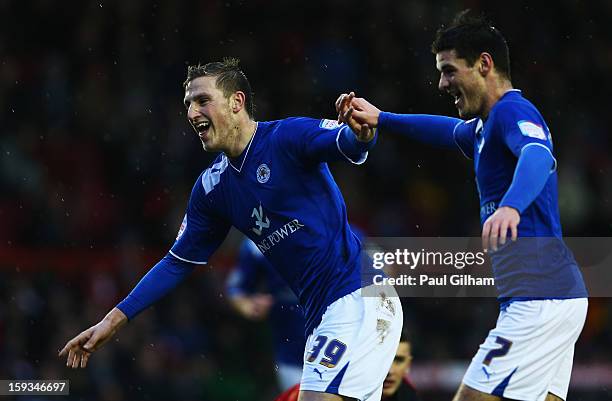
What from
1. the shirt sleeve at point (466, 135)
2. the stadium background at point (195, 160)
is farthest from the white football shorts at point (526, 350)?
the stadium background at point (195, 160)

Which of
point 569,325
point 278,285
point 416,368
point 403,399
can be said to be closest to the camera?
point 569,325

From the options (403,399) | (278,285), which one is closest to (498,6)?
(278,285)

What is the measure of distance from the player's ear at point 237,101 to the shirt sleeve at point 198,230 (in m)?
0.38

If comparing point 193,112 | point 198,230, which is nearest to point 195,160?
point 198,230

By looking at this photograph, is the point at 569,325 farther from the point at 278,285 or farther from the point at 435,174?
the point at 435,174

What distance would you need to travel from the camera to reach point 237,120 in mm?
5512

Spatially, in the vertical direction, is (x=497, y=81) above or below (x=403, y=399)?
above

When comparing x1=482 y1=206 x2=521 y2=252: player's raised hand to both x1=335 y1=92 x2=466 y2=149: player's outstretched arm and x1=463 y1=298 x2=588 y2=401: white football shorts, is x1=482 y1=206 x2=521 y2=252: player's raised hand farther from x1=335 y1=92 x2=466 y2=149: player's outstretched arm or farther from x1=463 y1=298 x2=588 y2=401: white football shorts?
x1=335 y1=92 x2=466 y2=149: player's outstretched arm

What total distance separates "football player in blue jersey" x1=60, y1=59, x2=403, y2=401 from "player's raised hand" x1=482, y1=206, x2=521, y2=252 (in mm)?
1043

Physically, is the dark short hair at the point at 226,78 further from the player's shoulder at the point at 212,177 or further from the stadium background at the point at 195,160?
the stadium background at the point at 195,160

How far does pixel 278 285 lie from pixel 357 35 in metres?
6.12

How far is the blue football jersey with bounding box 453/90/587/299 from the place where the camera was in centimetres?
460

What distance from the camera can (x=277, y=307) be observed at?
8.36m

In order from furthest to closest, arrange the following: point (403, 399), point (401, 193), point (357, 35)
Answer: point (357, 35) → point (401, 193) → point (403, 399)
